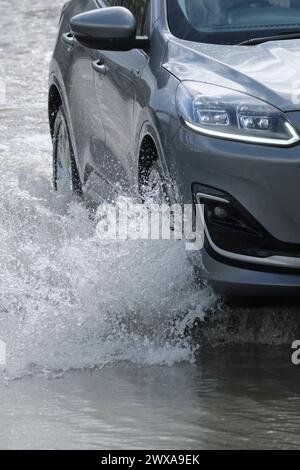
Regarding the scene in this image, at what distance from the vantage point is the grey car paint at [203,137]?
5242 millimetres

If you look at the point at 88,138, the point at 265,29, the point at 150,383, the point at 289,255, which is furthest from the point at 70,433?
the point at 88,138

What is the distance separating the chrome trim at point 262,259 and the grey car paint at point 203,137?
3cm

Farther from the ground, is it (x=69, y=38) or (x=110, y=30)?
(x=110, y=30)

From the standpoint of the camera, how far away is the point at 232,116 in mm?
5391

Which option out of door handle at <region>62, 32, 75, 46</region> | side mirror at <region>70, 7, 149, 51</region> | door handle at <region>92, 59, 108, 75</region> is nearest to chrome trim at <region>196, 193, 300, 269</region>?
side mirror at <region>70, 7, 149, 51</region>

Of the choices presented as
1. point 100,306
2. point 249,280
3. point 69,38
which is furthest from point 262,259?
point 69,38

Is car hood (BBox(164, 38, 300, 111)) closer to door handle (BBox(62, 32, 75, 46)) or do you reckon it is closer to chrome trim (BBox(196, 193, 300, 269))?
chrome trim (BBox(196, 193, 300, 269))

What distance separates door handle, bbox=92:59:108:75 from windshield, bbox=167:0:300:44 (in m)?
0.54

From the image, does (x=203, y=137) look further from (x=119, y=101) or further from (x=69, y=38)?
(x=69, y=38)

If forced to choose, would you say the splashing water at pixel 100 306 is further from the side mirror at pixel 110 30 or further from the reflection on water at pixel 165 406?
the side mirror at pixel 110 30

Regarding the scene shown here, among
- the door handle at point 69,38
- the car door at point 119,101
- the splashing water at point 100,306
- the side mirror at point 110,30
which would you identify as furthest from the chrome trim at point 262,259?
the door handle at point 69,38

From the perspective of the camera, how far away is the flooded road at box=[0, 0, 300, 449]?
484cm

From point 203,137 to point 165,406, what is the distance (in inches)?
40.2
